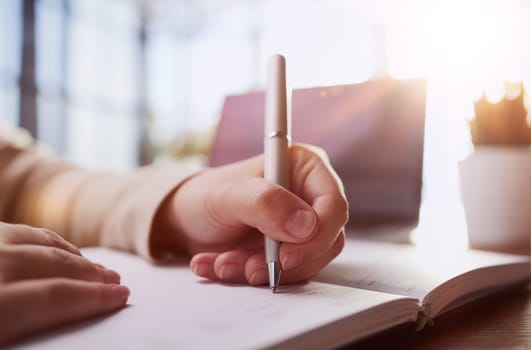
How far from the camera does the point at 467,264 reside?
400 mm

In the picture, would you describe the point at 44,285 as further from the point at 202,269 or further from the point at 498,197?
the point at 498,197

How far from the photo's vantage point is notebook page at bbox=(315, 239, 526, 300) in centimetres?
34

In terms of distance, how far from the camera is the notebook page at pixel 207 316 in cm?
22

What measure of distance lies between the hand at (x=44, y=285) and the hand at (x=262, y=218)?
9 centimetres

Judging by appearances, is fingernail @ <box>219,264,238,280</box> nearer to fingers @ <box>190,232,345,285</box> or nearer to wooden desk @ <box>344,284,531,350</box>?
fingers @ <box>190,232,345,285</box>

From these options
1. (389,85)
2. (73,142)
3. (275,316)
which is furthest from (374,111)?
(73,142)

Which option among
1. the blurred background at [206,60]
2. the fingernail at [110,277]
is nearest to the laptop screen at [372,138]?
the blurred background at [206,60]

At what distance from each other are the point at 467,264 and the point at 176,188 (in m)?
0.26

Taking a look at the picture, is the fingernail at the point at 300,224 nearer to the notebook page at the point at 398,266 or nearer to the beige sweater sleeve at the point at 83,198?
the notebook page at the point at 398,266

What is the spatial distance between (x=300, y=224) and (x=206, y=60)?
415 cm

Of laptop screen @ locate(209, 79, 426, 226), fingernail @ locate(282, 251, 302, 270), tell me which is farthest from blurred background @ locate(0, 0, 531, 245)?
fingernail @ locate(282, 251, 302, 270)

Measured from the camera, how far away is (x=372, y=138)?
549mm

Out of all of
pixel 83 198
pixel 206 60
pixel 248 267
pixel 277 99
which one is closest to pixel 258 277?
pixel 248 267

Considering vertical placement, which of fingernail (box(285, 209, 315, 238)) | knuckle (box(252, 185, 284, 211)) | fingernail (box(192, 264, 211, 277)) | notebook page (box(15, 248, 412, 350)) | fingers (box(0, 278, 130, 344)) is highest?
knuckle (box(252, 185, 284, 211))
